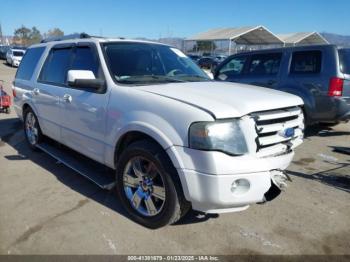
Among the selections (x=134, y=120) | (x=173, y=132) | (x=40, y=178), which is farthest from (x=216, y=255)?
(x=40, y=178)

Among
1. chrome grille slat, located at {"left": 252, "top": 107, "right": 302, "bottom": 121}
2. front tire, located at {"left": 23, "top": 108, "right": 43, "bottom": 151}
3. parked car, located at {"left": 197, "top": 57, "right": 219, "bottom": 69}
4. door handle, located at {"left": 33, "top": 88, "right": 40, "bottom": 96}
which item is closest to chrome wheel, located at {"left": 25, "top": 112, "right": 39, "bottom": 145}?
front tire, located at {"left": 23, "top": 108, "right": 43, "bottom": 151}

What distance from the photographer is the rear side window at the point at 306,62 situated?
6852 millimetres

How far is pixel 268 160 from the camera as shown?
10.1ft

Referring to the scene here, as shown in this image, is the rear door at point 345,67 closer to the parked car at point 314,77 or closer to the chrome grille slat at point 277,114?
the parked car at point 314,77

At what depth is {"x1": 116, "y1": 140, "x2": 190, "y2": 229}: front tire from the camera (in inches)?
123

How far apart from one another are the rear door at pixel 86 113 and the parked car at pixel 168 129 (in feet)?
0.04

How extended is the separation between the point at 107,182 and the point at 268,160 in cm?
179

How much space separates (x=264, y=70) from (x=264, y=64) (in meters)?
0.14

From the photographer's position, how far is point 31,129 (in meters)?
5.93

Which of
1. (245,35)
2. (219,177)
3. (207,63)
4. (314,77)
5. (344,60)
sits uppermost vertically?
(245,35)

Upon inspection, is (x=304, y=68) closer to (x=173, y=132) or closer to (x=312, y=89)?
(x=312, y=89)

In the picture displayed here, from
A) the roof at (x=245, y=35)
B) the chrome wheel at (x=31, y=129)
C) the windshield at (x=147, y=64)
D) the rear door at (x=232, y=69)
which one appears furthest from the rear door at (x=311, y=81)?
the roof at (x=245, y=35)

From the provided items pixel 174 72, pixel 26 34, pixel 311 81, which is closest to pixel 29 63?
pixel 174 72

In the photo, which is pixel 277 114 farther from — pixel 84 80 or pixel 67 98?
pixel 67 98
